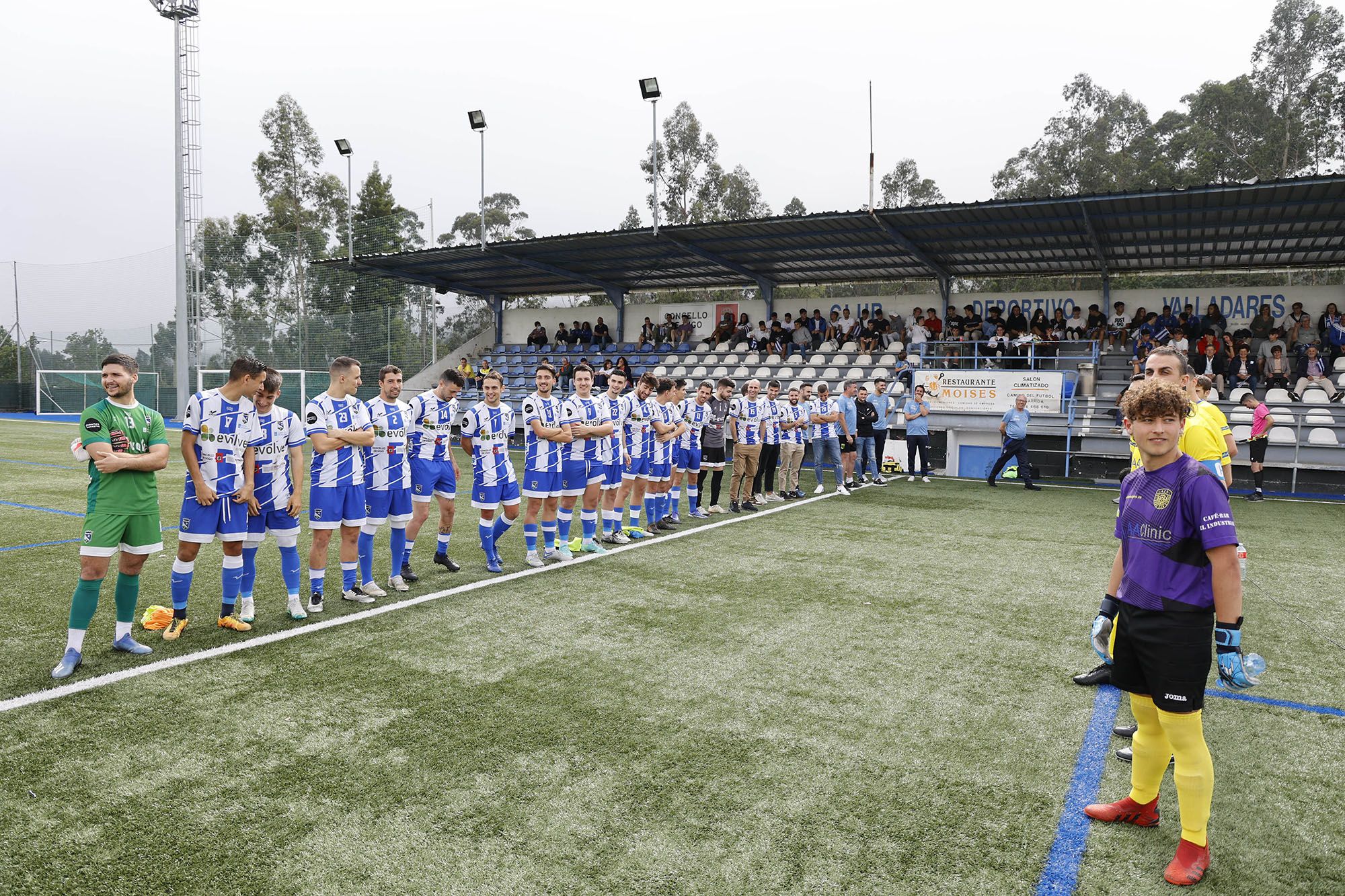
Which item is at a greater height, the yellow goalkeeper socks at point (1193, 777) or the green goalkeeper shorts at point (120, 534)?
the green goalkeeper shorts at point (120, 534)

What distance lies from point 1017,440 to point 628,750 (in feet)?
42.1

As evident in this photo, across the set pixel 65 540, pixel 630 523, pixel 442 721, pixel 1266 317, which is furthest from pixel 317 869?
pixel 1266 317

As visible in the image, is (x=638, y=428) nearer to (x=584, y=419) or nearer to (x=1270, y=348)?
(x=584, y=419)

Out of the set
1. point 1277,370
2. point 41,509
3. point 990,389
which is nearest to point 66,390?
point 41,509

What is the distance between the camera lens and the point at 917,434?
52.0 ft

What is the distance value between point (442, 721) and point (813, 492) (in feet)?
35.0

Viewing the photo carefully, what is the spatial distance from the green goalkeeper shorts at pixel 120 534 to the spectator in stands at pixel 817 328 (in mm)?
20832

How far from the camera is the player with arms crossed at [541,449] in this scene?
24.6 ft

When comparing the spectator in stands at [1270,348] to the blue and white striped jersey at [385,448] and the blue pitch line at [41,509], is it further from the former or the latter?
the blue pitch line at [41,509]

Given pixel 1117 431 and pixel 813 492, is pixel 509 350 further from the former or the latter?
pixel 1117 431

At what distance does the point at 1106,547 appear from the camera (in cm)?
895

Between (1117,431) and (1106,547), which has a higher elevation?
(1117,431)

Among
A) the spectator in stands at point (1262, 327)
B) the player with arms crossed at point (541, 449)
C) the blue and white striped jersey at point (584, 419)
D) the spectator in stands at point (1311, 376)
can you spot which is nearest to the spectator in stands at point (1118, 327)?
the spectator in stands at point (1262, 327)

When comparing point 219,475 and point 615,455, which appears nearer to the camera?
point 219,475
